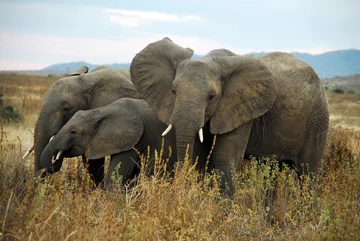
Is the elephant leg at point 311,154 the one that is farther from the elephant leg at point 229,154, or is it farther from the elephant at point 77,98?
the elephant at point 77,98

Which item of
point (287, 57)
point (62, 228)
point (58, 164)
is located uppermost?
point (287, 57)

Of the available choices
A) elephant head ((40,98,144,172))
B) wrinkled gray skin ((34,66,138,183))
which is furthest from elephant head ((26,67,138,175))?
elephant head ((40,98,144,172))

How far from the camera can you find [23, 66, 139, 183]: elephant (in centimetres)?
838

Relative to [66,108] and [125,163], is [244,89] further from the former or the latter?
[66,108]

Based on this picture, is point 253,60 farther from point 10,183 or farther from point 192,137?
point 10,183

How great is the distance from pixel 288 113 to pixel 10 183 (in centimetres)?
367

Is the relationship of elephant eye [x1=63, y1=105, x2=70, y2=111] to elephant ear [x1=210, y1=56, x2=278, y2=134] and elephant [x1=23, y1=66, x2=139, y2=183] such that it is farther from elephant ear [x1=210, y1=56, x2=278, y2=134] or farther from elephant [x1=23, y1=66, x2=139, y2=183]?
elephant ear [x1=210, y1=56, x2=278, y2=134]

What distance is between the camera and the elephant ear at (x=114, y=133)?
25.3 feet

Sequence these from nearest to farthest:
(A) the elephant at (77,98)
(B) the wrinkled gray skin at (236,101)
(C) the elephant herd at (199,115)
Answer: (B) the wrinkled gray skin at (236,101) → (C) the elephant herd at (199,115) → (A) the elephant at (77,98)

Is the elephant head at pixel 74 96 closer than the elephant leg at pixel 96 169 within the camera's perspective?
Yes

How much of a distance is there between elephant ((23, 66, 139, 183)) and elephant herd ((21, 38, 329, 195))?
0.05ft

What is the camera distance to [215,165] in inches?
294

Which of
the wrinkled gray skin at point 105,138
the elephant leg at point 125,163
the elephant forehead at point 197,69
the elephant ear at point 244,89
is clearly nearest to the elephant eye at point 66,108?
the wrinkled gray skin at point 105,138

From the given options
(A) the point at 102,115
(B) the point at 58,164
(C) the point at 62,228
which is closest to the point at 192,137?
(A) the point at 102,115
